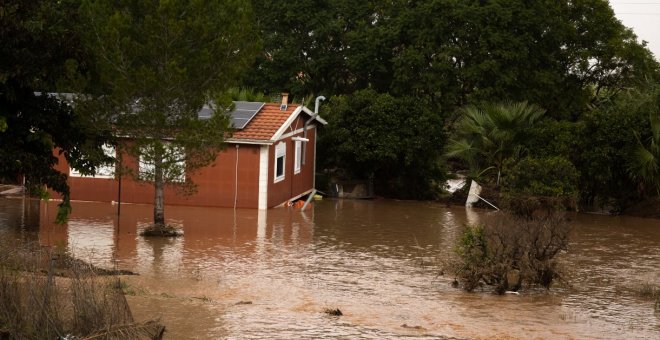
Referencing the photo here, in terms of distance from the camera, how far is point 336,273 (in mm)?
20703

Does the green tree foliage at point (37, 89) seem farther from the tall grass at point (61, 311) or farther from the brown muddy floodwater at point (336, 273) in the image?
the tall grass at point (61, 311)

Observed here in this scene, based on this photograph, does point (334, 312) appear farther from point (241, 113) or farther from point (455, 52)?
point (455, 52)

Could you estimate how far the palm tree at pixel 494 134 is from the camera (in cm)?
3347

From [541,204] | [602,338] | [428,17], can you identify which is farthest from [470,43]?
[602,338]

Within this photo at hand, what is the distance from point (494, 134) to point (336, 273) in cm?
1437

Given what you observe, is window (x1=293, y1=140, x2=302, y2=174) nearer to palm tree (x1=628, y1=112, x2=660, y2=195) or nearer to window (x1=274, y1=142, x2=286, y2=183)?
window (x1=274, y1=142, x2=286, y2=183)

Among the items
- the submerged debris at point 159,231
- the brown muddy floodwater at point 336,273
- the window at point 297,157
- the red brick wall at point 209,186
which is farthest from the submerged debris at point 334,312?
the window at point 297,157

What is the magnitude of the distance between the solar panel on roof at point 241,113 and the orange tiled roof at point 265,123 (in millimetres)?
143

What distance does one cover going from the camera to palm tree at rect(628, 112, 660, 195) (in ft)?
105

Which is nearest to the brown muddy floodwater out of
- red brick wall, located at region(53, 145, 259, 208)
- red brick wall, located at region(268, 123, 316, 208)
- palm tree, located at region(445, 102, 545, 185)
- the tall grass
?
red brick wall, located at region(53, 145, 259, 208)

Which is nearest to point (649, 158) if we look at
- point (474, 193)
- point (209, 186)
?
point (474, 193)

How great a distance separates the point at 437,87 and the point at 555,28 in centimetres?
557

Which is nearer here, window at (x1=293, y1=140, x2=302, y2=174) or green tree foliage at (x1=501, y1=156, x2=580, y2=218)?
green tree foliage at (x1=501, y1=156, x2=580, y2=218)

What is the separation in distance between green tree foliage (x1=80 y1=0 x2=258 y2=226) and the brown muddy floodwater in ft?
7.72
